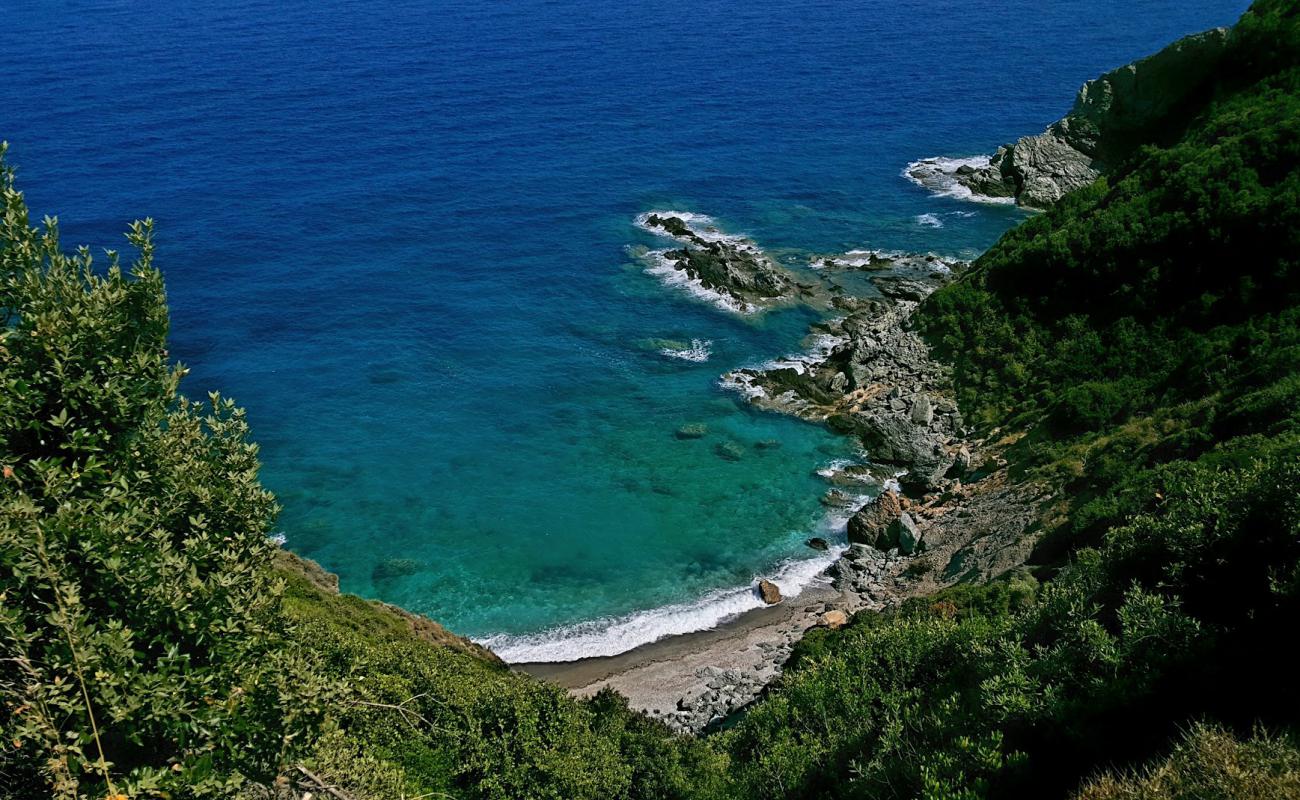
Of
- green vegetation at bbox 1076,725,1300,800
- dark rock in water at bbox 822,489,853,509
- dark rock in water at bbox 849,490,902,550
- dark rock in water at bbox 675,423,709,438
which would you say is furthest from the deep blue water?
green vegetation at bbox 1076,725,1300,800

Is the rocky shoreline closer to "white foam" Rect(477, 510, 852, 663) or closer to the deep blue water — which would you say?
"white foam" Rect(477, 510, 852, 663)

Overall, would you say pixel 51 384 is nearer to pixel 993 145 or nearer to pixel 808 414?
pixel 808 414

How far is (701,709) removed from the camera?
36.5 m

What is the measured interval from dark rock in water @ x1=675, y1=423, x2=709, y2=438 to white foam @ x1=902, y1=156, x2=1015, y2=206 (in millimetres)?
47486

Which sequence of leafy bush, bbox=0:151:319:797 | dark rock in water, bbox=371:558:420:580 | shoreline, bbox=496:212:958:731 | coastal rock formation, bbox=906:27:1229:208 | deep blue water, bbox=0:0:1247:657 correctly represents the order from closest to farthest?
leafy bush, bbox=0:151:319:797 < shoreline, bbox=496:212:958:731 < dark rock in water, bbox=371:558:420:580 < deep blue water, bbox=0:0:1247:657 < coastal rock formation, bbox=906:27:1229:208

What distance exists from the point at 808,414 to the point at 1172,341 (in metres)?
21.4

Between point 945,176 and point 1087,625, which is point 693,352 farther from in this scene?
point 1087,625

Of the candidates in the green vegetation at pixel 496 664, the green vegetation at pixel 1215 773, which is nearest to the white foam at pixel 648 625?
the green vegetation at pixel 496 664

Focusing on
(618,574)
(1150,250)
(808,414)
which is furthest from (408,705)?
(1150,250)

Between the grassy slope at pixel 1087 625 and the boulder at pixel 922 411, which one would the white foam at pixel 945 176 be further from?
the boulder at pixel 922 411

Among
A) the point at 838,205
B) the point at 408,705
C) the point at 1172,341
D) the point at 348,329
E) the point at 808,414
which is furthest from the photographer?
the point at 838,205

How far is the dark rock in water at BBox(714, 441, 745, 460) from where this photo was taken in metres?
54.3

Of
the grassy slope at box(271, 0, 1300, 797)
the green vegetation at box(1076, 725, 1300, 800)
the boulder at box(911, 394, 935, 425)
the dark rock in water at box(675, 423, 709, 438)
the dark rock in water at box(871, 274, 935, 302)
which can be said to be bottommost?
the green vegetation at box(1076, 725, 1300, 800)

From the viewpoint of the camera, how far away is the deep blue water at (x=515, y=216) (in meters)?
49.7
